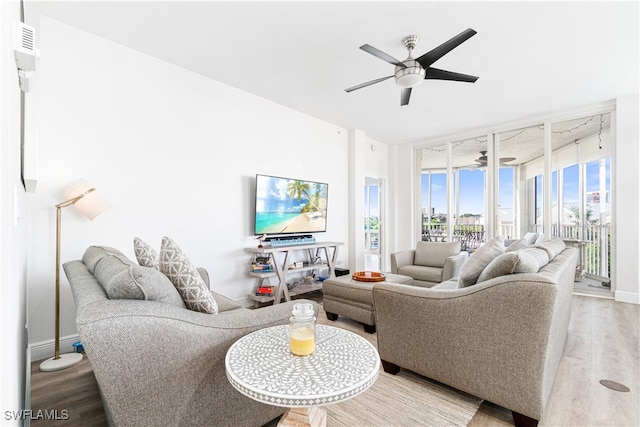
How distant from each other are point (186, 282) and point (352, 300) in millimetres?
1756

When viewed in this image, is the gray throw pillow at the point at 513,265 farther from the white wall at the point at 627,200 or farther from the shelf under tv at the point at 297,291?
the white wall at the point at 627,200

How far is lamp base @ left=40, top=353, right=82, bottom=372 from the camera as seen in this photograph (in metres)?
2.14

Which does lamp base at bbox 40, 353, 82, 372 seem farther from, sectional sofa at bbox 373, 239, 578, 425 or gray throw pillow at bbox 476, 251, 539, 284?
gray throw pillow at bbox 476, 251, 539, 284

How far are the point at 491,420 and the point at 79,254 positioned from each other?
3267 millimetres

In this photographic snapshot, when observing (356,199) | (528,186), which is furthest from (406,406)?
(528,186)

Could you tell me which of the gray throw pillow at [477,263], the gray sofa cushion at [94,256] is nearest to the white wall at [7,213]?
the gray sofa cushion at [94,256]

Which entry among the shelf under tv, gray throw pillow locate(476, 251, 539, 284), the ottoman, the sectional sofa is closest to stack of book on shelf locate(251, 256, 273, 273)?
the shelf under tv

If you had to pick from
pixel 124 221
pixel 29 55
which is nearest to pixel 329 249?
pixel 124 221

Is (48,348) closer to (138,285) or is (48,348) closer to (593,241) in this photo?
(138,285)

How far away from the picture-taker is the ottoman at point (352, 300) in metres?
2.71

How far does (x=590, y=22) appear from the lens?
97.1 inches

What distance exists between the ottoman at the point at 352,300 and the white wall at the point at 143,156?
1.25 m

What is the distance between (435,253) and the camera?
4.26 meters

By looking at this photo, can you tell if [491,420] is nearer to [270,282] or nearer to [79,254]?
[270,282]
